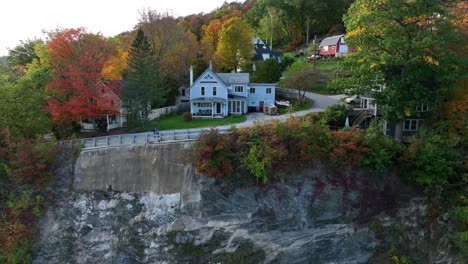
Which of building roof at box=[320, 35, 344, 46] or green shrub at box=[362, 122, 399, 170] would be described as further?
building roof at box=[320, 35, 344, 46]

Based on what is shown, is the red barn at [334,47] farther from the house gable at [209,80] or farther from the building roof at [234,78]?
the house gable at [209,80]

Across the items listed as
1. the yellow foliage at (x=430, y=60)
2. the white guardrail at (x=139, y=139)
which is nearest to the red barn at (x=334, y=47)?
the yellow foliage at (x=430, y=60)

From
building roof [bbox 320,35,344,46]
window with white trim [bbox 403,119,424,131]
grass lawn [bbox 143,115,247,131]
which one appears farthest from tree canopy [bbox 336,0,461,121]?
building roof [bbox 320,35,344,46]

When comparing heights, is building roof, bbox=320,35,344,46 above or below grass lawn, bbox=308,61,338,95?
above

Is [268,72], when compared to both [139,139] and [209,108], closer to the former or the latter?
[209,108]

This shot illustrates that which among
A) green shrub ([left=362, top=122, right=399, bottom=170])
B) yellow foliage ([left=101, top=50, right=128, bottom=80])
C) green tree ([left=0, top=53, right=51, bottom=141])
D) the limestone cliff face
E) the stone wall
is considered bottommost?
the limestone cliff face

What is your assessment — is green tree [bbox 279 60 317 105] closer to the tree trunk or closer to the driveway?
the driveway

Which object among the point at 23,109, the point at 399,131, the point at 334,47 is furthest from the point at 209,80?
the point at 334,47

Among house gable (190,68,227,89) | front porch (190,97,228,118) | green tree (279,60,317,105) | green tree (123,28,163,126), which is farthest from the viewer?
green tree (279,60,317,105)
